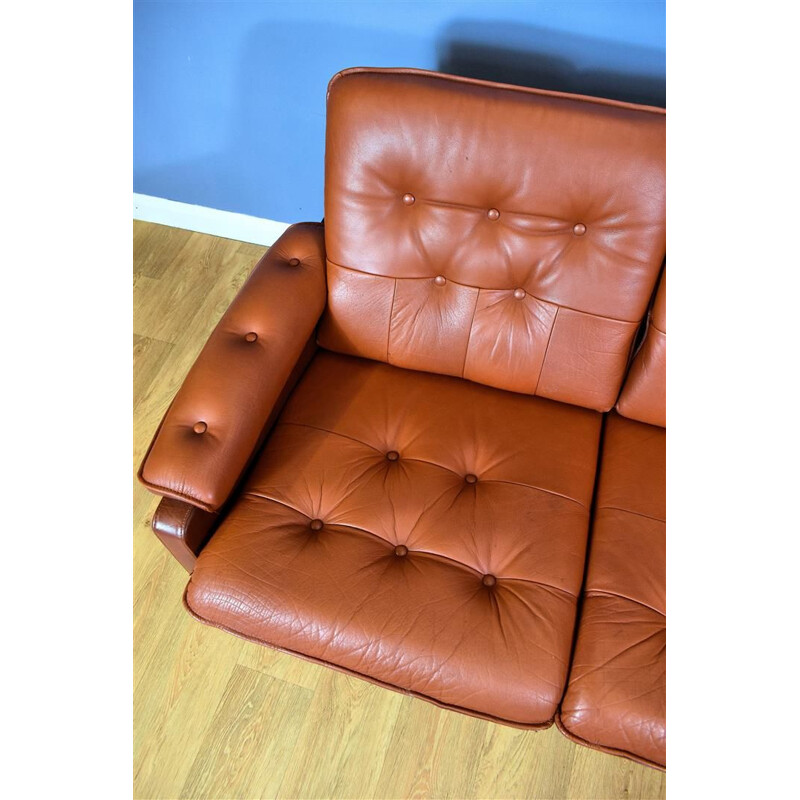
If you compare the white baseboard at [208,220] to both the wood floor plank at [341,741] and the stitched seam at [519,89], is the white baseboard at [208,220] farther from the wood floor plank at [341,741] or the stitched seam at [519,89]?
the wood floor plank at [341,741]

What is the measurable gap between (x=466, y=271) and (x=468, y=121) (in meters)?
0.24

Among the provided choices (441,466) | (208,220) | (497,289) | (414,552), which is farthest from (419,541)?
(208,220)

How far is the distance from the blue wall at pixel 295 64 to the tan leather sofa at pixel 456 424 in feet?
0.93

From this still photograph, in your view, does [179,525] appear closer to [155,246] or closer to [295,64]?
[295,64]

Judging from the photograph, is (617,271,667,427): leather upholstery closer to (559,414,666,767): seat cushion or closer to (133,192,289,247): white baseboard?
(559,414,666,767): seat cushion

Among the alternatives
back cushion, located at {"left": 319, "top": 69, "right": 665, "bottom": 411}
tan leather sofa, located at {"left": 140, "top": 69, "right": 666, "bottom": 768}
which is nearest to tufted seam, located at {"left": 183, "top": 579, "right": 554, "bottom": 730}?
tan leather sofa, located at {"left": 140, "top": 69, "right": 666, "bottom": 768}

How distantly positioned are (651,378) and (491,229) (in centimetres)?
37

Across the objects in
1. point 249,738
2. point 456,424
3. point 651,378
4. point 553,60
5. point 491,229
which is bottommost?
point 249,738

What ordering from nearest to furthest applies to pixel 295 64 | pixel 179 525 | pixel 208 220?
1. pixel 179 525
2. pixel 295 64
3. pixel 208 220

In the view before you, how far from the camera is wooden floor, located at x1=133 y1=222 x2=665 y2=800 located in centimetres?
124

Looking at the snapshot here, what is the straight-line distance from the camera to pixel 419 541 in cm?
109
